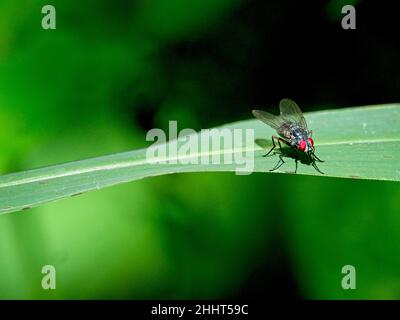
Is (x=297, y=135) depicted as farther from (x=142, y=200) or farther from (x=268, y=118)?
(x=142, y=200)

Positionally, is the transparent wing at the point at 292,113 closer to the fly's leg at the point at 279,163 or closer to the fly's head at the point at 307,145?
the fly's head at the point at 307,145

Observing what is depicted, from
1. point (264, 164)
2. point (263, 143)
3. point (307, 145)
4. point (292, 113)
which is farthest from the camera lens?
point (292, 113)

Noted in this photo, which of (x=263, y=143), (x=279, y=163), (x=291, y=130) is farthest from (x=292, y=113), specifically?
(x=279, y=163)

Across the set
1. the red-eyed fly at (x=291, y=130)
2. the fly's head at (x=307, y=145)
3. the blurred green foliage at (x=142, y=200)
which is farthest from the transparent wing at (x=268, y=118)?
the blurred green foliage at (x=142, y=200)

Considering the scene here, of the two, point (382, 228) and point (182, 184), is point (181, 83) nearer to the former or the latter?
point (182, 184)

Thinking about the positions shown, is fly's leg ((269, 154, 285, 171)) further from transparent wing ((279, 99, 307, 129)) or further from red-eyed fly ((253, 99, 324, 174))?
transparent wing ((279, 99, 307, 129))
